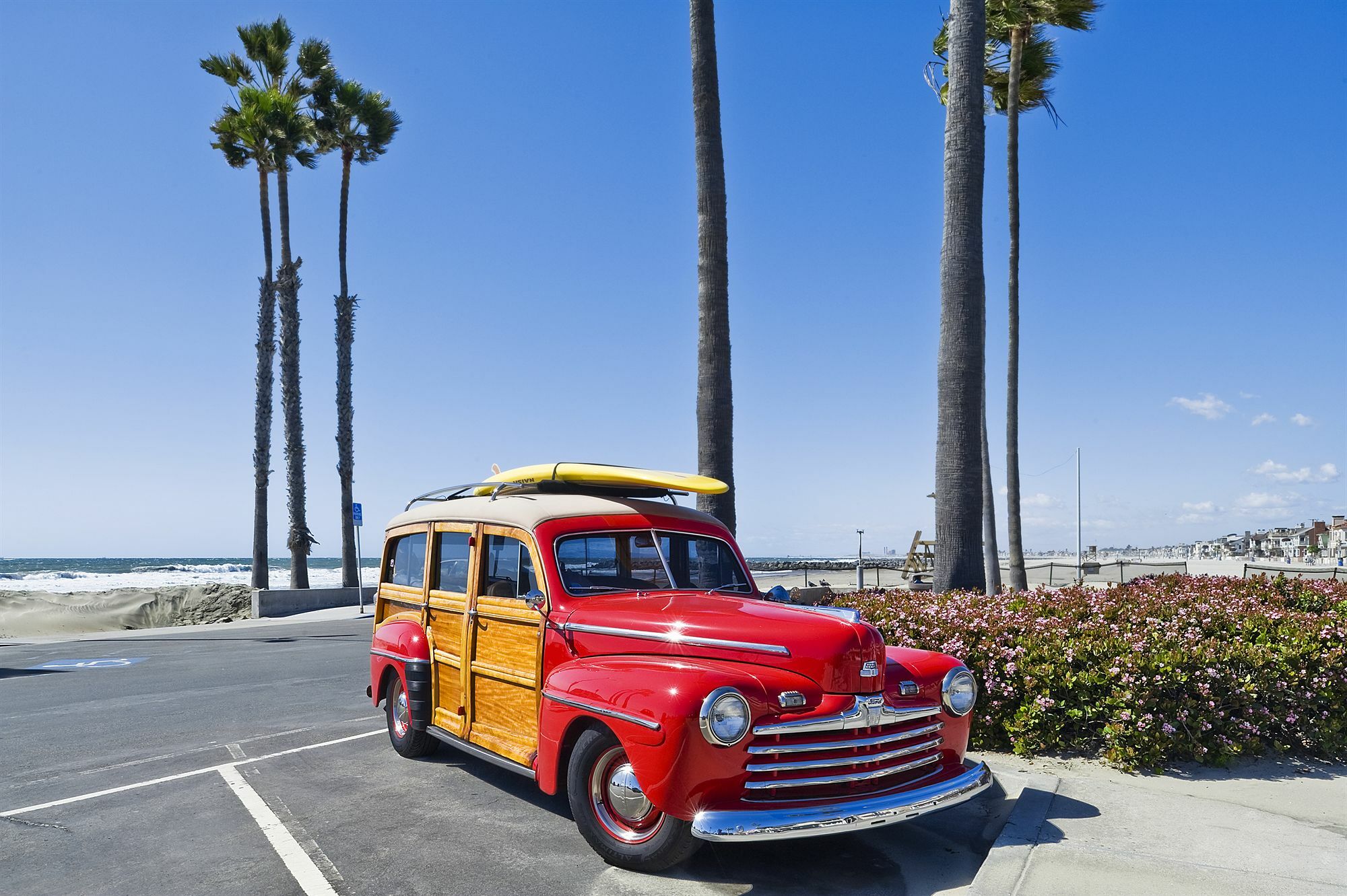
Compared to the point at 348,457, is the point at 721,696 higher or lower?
lower

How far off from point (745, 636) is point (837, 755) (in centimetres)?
70

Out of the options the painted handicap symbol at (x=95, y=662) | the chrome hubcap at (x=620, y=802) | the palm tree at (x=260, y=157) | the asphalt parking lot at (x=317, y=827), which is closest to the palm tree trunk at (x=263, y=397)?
the palm tree at (x=260, y=157)


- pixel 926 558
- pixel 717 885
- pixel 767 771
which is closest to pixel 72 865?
pixel 717 885

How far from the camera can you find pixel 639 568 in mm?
5863

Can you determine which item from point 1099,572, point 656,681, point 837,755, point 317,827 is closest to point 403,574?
point 317,827

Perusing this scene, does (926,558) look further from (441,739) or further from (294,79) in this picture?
(441,739)

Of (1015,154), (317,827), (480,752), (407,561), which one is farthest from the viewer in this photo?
(1015,154)

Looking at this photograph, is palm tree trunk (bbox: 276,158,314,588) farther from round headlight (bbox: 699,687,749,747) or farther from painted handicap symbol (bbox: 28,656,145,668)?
round headlight (bbox: 699,687,749,747)

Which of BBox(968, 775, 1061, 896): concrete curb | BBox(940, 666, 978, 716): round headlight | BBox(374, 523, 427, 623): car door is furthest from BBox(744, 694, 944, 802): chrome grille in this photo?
BBox(374, 523, 427, 623): car door

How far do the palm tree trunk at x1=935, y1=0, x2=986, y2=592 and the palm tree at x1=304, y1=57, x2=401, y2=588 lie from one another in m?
21.9

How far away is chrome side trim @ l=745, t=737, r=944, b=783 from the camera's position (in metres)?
4.35

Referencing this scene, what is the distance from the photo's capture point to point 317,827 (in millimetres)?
5520

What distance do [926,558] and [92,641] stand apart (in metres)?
27.8

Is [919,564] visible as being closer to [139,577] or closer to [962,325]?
[962,325]
